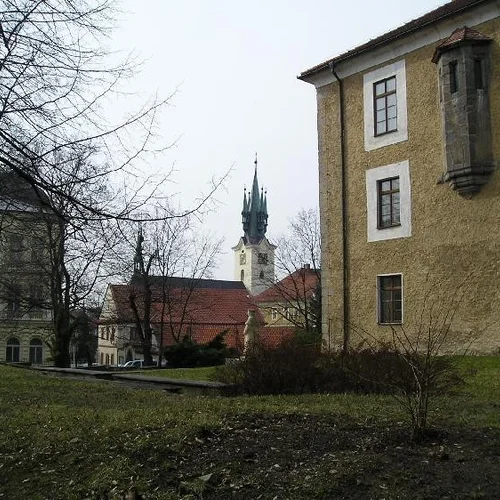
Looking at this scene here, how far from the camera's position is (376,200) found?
23219 millimetres

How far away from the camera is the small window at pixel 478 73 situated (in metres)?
20.1

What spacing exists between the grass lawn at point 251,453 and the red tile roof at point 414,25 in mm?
15300

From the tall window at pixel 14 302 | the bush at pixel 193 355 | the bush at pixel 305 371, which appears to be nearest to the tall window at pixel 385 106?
the bush at pixel 193 355

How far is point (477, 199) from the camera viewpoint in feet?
65.8

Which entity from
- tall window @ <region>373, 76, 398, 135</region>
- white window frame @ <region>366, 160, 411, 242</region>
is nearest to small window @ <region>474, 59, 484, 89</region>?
tall window @ <region>373, 76, 398, 135</region>

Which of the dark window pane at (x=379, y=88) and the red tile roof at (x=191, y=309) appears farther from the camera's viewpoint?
the red tile roof at (x=191, y=309)

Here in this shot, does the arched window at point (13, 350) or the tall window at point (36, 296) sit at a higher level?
the tall window at point (36, 296)

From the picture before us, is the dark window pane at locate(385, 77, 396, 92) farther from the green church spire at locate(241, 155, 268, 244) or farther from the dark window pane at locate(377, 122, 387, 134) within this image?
the green church spire at locate(241, 155, 268, 244)

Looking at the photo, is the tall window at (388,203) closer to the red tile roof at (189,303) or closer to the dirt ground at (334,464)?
the dirt ground at (334,464)

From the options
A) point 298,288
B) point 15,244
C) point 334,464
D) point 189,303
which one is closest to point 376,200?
point 15,244

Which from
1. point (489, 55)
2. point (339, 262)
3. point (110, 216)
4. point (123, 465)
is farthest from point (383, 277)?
point (123, 465)

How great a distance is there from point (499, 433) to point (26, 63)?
6.24m

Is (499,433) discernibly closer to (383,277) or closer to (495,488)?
(495,488)

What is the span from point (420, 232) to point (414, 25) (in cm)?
673
